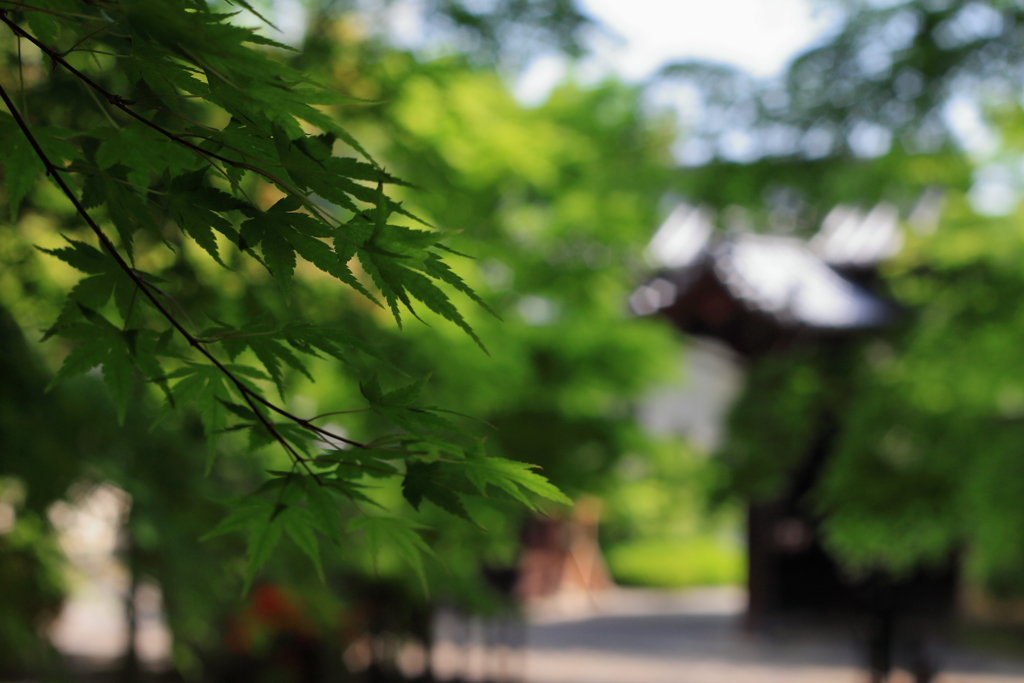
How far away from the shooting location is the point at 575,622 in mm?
18531

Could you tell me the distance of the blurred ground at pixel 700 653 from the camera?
12305 mm

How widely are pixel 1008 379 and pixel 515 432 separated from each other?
4408mm

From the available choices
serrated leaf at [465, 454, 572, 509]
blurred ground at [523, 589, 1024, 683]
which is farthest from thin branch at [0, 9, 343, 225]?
blurred ground at [523, 589, 1024, 683]

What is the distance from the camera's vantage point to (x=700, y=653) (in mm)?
14383

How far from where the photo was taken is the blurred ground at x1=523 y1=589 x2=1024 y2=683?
12.3 meters

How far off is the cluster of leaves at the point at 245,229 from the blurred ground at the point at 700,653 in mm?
11264

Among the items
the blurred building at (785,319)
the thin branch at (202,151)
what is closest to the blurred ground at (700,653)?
the blurred building at (785,319)

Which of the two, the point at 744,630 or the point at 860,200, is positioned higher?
the point at 860,200

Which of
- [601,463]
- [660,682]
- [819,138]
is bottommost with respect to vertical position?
[660,682]

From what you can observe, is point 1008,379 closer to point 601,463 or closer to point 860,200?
point 860,200

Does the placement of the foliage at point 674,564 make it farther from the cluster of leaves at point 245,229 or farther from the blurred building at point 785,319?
the cluster of leaves at point 245,229

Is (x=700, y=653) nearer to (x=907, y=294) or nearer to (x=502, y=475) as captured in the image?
(x=907, y=294)

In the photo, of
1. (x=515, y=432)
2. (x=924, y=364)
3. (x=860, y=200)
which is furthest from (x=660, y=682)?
(x=860, y=200)

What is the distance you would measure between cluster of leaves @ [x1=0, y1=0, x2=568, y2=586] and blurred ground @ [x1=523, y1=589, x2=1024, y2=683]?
1126 cm
